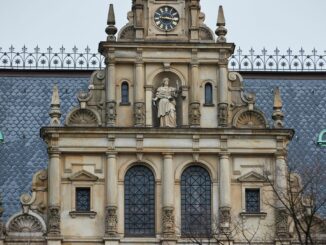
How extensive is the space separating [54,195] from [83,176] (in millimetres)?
1426

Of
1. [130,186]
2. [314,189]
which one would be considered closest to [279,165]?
[314,189]

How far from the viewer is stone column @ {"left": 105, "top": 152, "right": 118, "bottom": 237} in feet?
202

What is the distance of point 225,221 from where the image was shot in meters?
62.0

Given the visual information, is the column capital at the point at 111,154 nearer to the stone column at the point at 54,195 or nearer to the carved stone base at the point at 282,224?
the stone column at the point at 54,195

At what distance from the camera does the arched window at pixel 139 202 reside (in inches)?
2456

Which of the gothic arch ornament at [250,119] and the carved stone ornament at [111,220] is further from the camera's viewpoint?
the gothic arch ornament at [250,119]

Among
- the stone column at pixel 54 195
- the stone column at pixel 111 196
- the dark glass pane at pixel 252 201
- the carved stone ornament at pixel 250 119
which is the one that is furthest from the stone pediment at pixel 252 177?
the stone column at pixel 54 195

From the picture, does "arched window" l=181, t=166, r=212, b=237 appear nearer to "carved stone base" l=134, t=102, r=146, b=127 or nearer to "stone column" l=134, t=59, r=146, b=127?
"carved stone base" l=134, t=102, r=146, b=127

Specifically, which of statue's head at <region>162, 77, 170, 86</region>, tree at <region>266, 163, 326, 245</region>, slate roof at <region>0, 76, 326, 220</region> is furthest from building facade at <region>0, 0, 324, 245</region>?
slate roof at <region>0, 76, 326, 220</region>

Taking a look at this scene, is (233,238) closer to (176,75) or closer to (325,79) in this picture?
(176,75)

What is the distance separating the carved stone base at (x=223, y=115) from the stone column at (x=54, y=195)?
6470mm

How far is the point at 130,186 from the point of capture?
6291 centimetres

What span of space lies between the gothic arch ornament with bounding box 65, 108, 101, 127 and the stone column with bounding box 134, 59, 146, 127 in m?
1.52

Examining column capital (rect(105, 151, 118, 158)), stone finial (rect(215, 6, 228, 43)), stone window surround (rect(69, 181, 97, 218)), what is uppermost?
stone finial (rect(215, 6, 228, 43))
